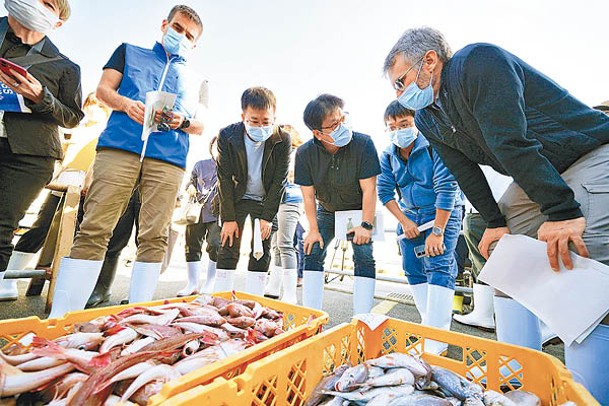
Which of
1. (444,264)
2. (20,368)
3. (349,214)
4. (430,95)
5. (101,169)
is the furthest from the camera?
(349,214)

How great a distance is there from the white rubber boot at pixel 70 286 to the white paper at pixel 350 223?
148cm

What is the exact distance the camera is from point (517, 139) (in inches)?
34.8

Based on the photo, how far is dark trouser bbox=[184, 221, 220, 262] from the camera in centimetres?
330

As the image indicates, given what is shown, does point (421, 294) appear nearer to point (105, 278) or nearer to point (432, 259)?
point (432, 259)

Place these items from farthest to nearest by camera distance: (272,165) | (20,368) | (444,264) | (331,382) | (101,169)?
1. (272,165)
2. (444,264)
3. (101,169)
4. (331,382)
5. (20,368)

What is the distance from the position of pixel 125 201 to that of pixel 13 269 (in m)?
1.77

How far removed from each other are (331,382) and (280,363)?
0.75 ft

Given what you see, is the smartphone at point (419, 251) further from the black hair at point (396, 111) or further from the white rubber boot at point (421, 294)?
the black hair at point (396, 111)

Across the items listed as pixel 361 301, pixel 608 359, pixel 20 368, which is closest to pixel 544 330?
pixel 361 301

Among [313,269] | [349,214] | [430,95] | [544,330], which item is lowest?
[544,330]

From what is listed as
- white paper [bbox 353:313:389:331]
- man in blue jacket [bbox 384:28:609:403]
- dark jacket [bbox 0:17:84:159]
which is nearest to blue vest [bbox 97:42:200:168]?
dark jacket [bbox 0:17:84:159]

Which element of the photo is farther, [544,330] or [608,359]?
[544,330]

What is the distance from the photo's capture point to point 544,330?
6.43 feet

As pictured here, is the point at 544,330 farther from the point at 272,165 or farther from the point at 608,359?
the point at 272,165
